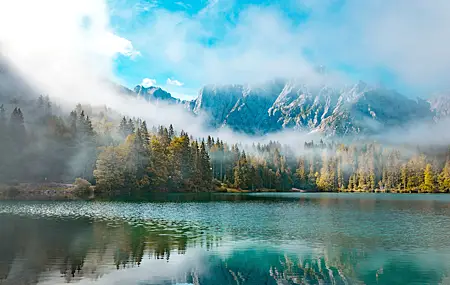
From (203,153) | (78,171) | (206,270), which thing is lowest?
(206,270)

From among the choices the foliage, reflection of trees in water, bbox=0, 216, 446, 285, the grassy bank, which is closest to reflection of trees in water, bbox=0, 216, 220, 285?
reflection of trees in water, bbox=0, 216, 446, 285

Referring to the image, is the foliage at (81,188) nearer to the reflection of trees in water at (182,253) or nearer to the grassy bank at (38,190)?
the grassy bank at (38,190)

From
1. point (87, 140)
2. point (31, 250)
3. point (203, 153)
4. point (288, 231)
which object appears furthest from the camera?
point (203, 153)

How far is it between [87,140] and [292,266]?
433 feet

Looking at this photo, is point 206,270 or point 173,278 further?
point 206,270

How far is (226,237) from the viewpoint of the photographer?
39812 millimetres

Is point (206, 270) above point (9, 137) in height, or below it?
below

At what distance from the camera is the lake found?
951 inches

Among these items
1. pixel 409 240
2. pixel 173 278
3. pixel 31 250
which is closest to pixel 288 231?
pixel 409 240

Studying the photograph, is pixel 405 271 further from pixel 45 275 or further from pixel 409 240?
pixel 45 275

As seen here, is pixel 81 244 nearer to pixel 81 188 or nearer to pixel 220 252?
pixel 220 252

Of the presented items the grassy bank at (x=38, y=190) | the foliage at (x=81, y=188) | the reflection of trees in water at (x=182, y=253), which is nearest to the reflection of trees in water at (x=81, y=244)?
the reflection of trees in water at (x=182, y=253)

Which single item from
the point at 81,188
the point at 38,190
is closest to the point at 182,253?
the point at 81,188

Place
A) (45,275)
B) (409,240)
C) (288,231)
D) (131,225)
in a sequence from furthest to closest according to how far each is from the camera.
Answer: (131,225), (288,231), (409,240), (45,275)
